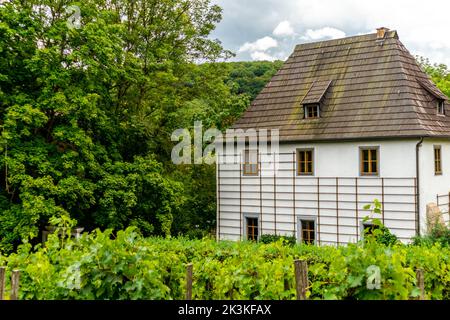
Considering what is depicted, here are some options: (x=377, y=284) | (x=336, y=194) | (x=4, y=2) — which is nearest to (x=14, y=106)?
(x=4, y=2)

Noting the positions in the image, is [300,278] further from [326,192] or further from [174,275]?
[326,192]

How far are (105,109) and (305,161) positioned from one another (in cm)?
796

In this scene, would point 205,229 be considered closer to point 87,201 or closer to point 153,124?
point 153,124

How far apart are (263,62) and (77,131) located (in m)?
17.9

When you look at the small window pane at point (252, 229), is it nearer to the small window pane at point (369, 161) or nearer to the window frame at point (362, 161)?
the window frame at point (362, 161)

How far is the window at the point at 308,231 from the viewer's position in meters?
20.9

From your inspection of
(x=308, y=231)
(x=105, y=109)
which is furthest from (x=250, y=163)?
(x=105, y=109)

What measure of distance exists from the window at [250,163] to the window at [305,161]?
1.94m

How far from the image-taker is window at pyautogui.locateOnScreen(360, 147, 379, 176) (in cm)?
1944

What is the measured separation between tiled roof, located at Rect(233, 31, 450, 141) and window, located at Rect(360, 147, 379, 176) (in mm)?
622

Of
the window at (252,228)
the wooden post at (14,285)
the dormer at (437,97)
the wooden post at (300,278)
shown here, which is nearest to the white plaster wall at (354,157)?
the dormer at (437,97)

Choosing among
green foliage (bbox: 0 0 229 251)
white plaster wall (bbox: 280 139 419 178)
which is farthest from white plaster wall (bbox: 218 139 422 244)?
green foliage (bbox: 0 0 229 251)

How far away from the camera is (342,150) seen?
20219 mm

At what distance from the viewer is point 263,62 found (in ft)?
110
